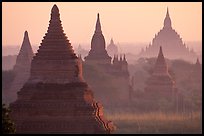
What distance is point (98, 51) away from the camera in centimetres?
7425

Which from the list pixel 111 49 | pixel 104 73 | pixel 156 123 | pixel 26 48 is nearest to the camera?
pixel 156 123

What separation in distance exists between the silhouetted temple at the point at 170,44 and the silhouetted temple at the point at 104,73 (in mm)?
65307

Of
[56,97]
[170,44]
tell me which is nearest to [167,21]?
[170,44]

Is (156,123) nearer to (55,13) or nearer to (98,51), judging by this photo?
(55,13)

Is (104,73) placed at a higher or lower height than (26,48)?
lower

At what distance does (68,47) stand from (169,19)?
91.7m

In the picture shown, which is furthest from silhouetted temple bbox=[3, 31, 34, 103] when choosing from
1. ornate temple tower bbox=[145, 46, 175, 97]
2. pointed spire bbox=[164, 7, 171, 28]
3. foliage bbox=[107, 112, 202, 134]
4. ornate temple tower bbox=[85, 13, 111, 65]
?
pointed spire bbox=[164, 7, 171, 28]

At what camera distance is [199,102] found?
74.2 m

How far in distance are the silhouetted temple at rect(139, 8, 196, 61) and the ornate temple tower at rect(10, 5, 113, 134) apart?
9135cm

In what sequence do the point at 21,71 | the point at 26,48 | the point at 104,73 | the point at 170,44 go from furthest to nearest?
the point at 170,44, the point at 26,48, the point at 104,73, the point at 21,71

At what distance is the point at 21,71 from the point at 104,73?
5.02 meters

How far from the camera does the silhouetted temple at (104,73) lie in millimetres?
69562

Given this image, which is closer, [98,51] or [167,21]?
[98,51]

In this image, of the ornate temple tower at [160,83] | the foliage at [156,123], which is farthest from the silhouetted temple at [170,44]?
the foliage at [156,123]
